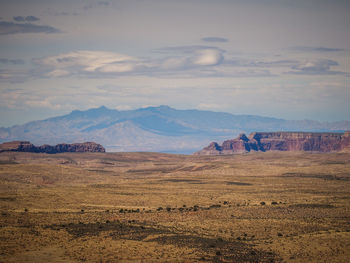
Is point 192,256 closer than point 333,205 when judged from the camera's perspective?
Yes

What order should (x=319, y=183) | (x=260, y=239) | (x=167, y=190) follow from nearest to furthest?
(x=260, y=239) < (x=167, y=190) < (x=319, y=183)

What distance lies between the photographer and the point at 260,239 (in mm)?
41750

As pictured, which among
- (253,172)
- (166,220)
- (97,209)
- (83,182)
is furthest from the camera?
(253,172)

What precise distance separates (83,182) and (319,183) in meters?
48.0

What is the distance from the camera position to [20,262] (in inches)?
1321

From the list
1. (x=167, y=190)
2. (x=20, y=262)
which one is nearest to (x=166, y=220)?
(x=20, y=262)

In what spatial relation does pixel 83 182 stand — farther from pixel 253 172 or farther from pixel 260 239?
pixel 260 239

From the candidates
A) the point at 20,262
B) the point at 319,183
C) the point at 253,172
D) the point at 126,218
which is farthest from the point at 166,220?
the point at 253,172

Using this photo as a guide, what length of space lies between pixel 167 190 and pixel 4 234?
43.8 m

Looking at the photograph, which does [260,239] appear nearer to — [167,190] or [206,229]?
[206,229]

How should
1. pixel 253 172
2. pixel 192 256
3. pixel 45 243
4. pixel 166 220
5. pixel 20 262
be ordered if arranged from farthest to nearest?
pixel 253 172
pixel 166 220
pixel 45 243
pixel 192 256
pixel 20 262

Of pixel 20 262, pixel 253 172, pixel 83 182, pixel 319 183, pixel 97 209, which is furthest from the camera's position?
pixel 253 172

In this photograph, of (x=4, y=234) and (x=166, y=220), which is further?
(x=166, y=220)

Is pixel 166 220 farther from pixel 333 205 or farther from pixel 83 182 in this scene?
pixel 83 182
